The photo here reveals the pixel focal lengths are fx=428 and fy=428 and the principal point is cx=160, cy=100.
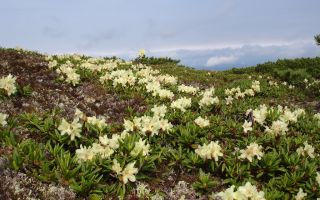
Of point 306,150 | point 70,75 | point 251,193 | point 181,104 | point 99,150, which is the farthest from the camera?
point 70,75

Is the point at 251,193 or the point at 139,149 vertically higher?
the point at 139,149

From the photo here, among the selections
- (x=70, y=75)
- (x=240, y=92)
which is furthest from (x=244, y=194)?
(x=240, y=92)

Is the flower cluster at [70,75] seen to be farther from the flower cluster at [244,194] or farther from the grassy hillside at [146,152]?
the flower cluster at [244,194]

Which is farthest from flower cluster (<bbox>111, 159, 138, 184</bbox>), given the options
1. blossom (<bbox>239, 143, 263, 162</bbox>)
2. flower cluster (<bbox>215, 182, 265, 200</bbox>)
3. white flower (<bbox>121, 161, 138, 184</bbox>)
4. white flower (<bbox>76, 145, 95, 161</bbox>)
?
blossom (<bbox>239, 143, 263, 162</bbox>)

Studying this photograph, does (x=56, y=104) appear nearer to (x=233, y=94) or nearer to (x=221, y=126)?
(x=221, y=126)

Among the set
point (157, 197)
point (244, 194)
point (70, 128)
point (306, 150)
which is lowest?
point (157, 197)

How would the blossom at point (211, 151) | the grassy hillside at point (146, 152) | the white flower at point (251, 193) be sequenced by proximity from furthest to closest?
the blossom at point (211, 151) → the grassy hillside at point (146, 152) → the white flower at point (251, 193)

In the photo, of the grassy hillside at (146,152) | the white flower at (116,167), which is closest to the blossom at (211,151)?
the grassy hillside at (146,152)

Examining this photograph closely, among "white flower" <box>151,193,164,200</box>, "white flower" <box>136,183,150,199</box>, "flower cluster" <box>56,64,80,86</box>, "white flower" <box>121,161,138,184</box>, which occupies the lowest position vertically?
"white flower" <box>151,193,164,200</box>

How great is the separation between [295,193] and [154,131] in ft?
10.3

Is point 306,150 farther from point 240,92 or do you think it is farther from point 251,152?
point 240,92

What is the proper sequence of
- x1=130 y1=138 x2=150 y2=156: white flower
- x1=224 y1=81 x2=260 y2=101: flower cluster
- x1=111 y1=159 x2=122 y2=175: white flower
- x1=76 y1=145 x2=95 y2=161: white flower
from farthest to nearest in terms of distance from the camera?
x1=224 y1=81 x2=260 y2=101: flower cluster → x1=130 y1=138 x2=150 y2=156: white flower → x1=76 y1=145 x2=95 y2=161: white flower → x1=111 y1=159 x2=122 y2=175: white flower

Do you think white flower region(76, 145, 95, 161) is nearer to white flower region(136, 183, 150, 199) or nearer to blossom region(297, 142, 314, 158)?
white flower region(136, 183, 150, 199)

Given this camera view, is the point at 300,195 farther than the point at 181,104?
No
